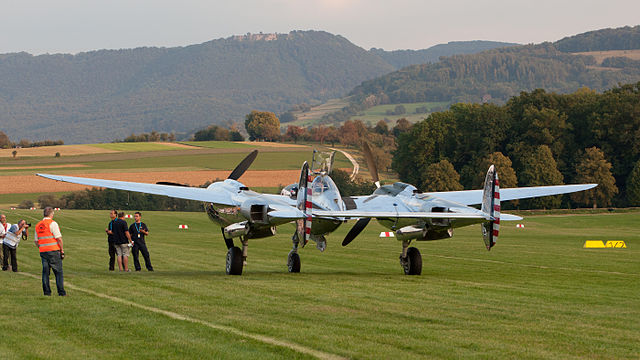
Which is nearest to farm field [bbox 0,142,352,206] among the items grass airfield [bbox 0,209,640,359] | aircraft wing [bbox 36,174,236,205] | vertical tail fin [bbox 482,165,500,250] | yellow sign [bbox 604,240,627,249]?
yellow sign [bbox 604,240,627,249]

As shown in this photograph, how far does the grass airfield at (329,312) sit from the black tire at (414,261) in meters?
0.55

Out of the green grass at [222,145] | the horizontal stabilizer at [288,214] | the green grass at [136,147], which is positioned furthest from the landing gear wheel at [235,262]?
the green grass at [222,145]

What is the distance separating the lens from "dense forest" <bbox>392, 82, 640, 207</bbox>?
9606cm

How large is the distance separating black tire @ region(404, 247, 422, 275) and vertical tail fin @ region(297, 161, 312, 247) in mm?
3917

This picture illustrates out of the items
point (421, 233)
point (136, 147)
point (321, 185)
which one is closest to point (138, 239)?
point (321, 185)

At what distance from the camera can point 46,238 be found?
1809cm

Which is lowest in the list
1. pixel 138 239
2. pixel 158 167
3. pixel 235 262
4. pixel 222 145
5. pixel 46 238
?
pixel 235 262

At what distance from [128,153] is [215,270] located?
4663 inches

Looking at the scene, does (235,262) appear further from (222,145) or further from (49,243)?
(222,145)

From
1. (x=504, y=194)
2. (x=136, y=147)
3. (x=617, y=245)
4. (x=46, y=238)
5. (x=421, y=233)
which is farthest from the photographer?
(x=136, y=147)

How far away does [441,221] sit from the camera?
23859mm

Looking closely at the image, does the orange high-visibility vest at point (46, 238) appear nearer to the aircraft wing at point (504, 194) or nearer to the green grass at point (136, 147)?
the aircraft wing at point (504, 194)

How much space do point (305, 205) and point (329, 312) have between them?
25.1 ft

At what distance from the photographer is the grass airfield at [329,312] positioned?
11820 mm
